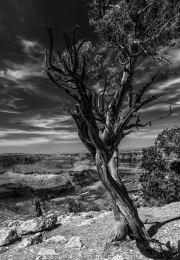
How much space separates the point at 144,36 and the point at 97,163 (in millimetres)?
5468

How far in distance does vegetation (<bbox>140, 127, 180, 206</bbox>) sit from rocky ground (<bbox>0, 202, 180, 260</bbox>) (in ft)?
18.2

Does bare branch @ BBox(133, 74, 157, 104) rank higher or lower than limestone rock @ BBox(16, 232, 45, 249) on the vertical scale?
higher

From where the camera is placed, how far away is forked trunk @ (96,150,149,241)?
22.7 feet

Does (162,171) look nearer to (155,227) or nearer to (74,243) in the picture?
(155,227)

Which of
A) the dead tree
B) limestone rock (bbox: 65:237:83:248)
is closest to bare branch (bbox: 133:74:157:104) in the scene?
the dead tree

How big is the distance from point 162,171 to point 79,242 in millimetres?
11005

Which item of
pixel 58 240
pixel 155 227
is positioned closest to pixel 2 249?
pixel 58 240

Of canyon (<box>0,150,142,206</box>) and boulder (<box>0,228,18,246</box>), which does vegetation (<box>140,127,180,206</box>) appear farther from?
canyon (<box>0,150,142,206</box>)

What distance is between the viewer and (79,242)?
7543 mm

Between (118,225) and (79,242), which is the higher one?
(118,225)

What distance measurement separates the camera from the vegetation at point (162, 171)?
15.4 metres

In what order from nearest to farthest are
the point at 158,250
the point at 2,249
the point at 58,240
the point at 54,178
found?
the point at 158,250, the point at 2,249, the point at 58,240, the point at 54,178

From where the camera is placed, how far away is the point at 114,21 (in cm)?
784

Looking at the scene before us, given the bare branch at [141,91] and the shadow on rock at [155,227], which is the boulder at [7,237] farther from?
the bare branch at [141,91]
